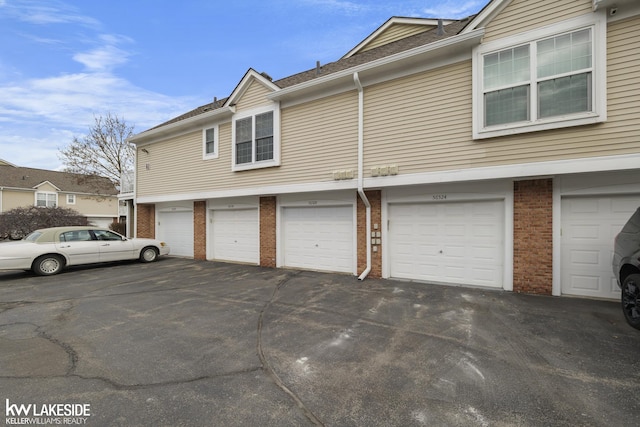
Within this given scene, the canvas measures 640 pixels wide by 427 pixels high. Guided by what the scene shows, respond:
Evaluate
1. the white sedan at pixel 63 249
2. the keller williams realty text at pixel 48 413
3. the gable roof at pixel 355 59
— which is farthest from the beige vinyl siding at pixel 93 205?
the keller williams realty text at pixel 48 413

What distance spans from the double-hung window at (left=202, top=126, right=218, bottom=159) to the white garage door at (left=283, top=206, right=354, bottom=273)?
390 centimetres

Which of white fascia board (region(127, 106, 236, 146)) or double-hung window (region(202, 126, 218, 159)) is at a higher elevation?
white fascia board (region(127, 106, 236, 146))

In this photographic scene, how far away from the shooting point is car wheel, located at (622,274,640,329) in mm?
4266

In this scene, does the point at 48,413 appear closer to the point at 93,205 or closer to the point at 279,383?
the point at 279,383

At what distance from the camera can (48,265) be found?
29.2 ft

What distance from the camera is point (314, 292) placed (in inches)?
266

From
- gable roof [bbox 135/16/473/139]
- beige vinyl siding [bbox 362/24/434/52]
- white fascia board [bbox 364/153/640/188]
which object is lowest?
white fascia board [bbox 364/153/640/188]

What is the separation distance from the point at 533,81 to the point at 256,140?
774cm

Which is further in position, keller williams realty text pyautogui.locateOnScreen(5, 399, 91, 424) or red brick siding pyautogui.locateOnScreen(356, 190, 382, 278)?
red brick siding pyautogui.locateOnScreen(356, 190, 382, 278)

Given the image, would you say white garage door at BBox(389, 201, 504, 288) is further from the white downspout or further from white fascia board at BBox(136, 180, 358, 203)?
white fascia board at BBox(136, 180, 358, 203)

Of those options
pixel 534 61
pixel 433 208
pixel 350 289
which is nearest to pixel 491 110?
pixel 534 61

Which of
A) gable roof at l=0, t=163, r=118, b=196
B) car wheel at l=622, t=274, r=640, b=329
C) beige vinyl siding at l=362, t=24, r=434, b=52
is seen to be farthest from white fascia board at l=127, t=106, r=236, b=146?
gable roof at l=0, t=163, r=118, b=196

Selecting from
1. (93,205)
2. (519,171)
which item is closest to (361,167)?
(519,171)

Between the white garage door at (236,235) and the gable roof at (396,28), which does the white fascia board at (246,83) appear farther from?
the white garage door at (236,235)
